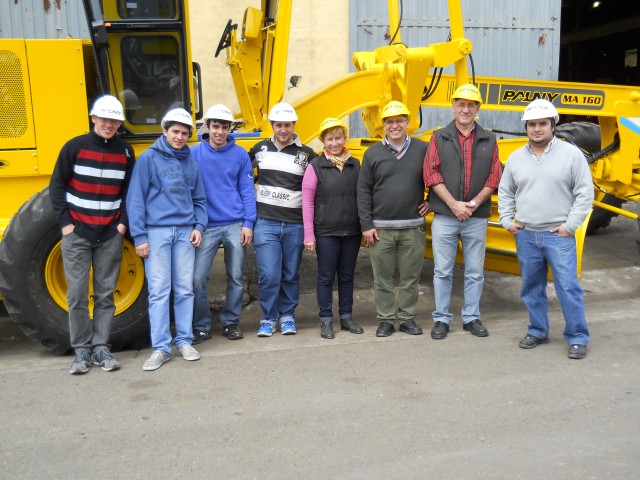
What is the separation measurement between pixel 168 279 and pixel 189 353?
1.74ft

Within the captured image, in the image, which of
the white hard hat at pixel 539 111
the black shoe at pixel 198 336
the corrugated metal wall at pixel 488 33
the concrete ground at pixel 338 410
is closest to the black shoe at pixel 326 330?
the concrete ground at pixel 338 410

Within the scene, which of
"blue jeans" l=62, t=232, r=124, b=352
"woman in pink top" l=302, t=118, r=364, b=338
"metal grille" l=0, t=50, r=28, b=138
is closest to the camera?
"blue jeans" l=62, t=232, r=124, b=352

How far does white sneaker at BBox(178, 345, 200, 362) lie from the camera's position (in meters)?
4.87

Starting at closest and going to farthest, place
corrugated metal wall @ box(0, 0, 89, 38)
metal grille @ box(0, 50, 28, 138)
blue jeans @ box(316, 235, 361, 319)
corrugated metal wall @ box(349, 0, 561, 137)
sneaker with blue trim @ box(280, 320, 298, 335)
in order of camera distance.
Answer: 1. metal grille @ box(0, 50, 28, 138)
2. blue jeans @ box(316, 235, 361, 319)
3. sneaker with blue trim @ box(280, 320, 298, 335)
4. corrugated metal wall @ box(0, 0, 89, 38)
5. corrugated metal wall @ box(349, 0, 561, 137)

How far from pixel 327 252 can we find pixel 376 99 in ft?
6.27

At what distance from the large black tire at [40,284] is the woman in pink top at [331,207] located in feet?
4.39

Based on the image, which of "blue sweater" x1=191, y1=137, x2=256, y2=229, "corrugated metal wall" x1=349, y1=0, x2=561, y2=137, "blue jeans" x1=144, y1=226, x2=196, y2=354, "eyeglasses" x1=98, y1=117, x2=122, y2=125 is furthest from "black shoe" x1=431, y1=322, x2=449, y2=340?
"corrugated metal wall" x1=349, y1=0, x2=561, y2=137

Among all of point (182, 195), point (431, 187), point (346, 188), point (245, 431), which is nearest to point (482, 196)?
point (431, 187)

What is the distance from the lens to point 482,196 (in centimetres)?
516

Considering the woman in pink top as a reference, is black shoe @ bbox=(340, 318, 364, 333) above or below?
below

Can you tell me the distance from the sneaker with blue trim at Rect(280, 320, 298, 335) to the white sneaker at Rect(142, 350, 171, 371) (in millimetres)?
971

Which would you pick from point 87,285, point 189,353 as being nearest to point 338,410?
point 189,353

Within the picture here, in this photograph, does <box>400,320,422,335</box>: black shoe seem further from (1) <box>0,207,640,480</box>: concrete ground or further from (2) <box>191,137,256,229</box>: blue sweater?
(2) <box>191,137,256,229</box>: blue sweater

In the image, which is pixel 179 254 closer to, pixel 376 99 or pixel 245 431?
pixel 245 431
